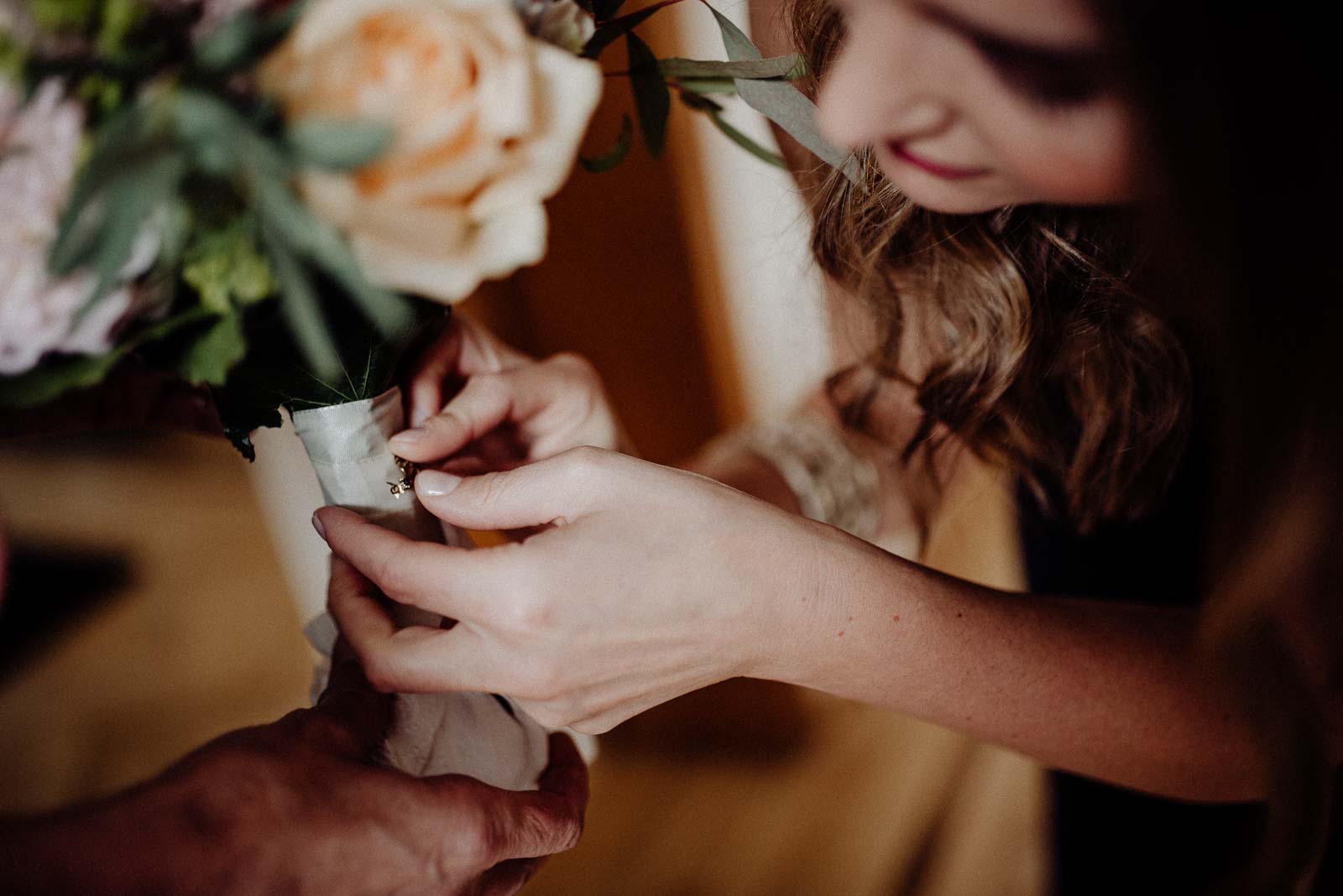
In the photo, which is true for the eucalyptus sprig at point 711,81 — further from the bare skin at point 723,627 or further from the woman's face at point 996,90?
the bare skin at point 723,627

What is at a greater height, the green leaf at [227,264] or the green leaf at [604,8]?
the green leaf at [604,8]

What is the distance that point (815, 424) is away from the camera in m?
0.93

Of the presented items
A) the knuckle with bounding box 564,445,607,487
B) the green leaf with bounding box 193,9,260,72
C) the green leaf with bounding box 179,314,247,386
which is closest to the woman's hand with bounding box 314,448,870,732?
the knuckle with bounding box 564,445,607,487

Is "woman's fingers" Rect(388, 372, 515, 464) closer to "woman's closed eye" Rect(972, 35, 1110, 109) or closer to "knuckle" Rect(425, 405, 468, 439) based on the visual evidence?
"knuckle" Rect(425, 405, 468, 439)

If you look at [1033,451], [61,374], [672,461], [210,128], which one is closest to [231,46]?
[210,128]

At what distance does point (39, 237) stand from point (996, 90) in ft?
1.24

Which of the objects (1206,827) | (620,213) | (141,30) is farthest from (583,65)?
(1206,827)

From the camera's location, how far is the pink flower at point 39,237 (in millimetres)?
281

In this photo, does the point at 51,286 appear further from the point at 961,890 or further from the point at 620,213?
the point at 961,890

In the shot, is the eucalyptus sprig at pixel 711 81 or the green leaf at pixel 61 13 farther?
the eucalyptus sprig at pixel 711 81

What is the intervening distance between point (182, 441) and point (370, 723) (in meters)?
0.32

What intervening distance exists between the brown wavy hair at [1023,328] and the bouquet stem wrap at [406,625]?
376 millimetres

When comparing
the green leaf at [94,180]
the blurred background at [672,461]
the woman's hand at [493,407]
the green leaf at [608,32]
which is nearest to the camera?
the green leaf at [94,180]

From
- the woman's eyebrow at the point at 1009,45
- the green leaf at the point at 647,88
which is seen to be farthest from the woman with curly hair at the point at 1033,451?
the green leaf at the point at 647,88
